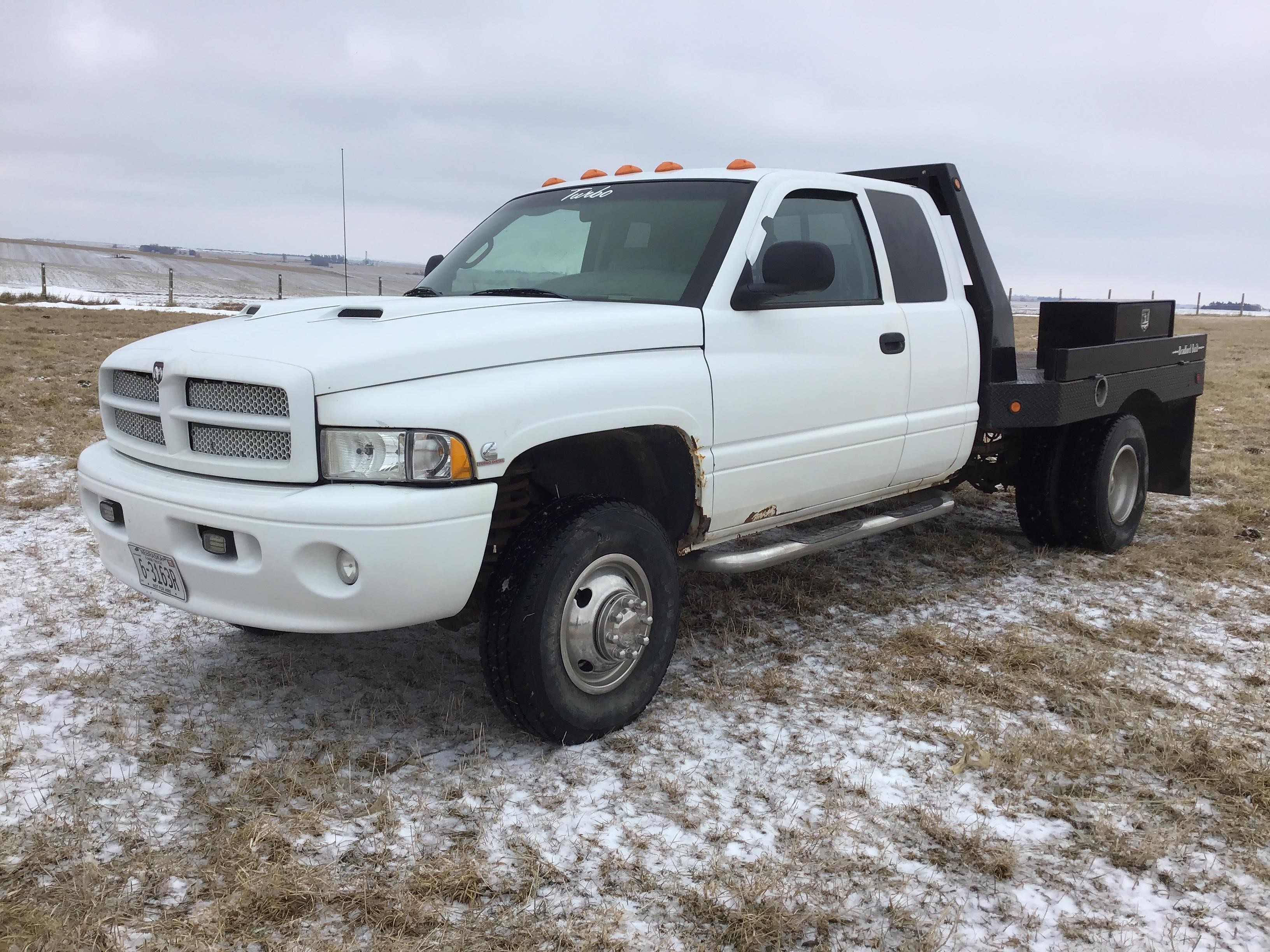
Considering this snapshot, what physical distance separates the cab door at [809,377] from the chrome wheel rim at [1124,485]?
6.72 ft

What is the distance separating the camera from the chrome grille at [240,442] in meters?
3.11

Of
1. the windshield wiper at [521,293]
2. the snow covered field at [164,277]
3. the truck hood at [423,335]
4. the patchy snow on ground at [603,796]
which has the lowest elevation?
the patchy snow on ground at [603,796]

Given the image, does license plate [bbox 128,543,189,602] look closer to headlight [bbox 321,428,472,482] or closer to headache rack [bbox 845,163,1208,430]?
headlight [bbox 321,428,472,482]

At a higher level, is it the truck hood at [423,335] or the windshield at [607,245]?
the windshield at [607,245]

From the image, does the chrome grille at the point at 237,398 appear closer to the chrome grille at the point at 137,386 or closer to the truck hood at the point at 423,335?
the truck hood at the point at 423,335

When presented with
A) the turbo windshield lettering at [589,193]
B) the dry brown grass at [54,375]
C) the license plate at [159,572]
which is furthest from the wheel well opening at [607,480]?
the dry brown grass at [54,375]

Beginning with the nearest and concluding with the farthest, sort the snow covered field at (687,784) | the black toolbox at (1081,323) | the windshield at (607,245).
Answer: the snow covered field at (687,784) < the windshield at (607,245) < the black toolbox at (1081,323)

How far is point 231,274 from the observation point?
73.7m

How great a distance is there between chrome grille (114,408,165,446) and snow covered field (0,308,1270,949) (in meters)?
0.99

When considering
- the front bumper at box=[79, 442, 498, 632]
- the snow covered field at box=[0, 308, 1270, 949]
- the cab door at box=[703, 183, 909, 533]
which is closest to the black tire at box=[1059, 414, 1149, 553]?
the snow covered field at box=[0, 308, 1270, 949]

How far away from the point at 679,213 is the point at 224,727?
101 inches

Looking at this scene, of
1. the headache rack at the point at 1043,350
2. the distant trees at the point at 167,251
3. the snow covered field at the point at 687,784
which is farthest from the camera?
the distant trees at the point at 167,251

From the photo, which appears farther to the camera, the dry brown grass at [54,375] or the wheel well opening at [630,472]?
the dry brown grass at [54,375]

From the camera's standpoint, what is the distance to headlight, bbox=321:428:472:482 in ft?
9.91
